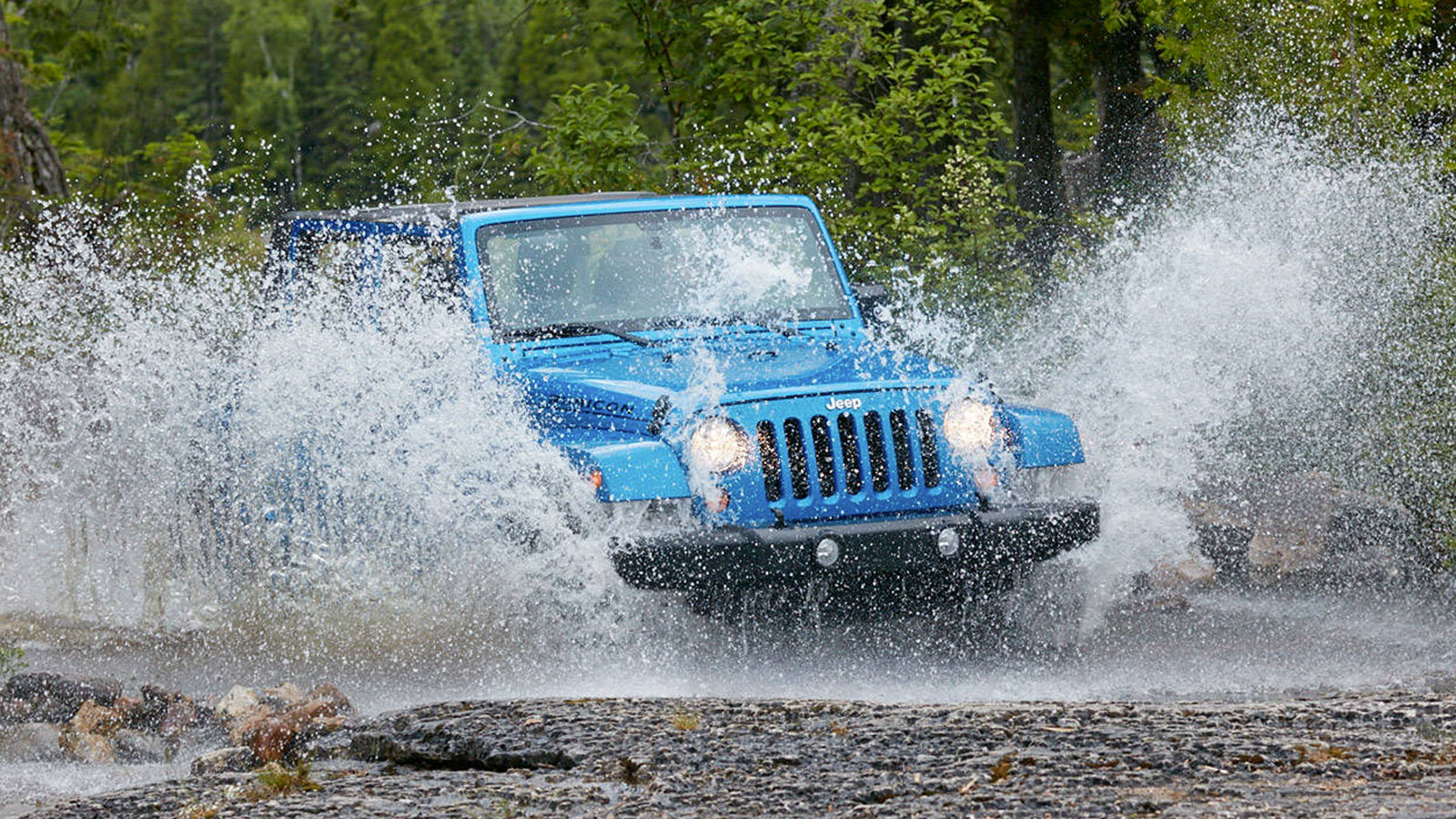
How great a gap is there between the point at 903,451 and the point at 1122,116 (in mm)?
10627

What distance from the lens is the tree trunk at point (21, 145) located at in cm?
1605

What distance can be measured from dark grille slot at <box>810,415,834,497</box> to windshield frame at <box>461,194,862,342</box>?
46.6 inches

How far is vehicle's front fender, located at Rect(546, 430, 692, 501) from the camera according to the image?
631 cm

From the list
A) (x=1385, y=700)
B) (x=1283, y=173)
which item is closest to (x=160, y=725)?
(x=1385, y=700)

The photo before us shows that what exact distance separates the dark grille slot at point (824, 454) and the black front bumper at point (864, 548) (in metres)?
0.14

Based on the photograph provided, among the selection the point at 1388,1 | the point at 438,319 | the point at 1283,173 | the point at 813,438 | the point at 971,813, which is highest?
the point at 1388,1

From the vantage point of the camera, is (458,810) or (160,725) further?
(160,725)

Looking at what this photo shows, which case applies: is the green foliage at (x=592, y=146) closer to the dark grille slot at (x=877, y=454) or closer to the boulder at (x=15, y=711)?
the dark grille slot at (x=877, y=454)

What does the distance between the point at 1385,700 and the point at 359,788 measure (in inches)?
113

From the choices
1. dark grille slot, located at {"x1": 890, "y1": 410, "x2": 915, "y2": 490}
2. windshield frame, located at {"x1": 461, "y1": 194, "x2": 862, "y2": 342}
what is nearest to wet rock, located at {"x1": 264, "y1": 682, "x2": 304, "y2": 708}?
windshield frame, located at {"x1": 461, "y1": 194, "x2": 862, "y2": 342}

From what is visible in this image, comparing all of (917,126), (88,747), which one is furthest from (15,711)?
(917,126)

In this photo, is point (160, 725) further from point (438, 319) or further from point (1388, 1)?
point (1388, 1)

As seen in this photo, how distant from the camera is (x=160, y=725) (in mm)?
6738

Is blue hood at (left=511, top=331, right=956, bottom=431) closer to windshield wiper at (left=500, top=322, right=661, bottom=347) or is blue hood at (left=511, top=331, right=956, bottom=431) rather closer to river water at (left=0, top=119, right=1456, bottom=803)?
windshield wiper at (left=500, top=322, right=661, bottom=347)
